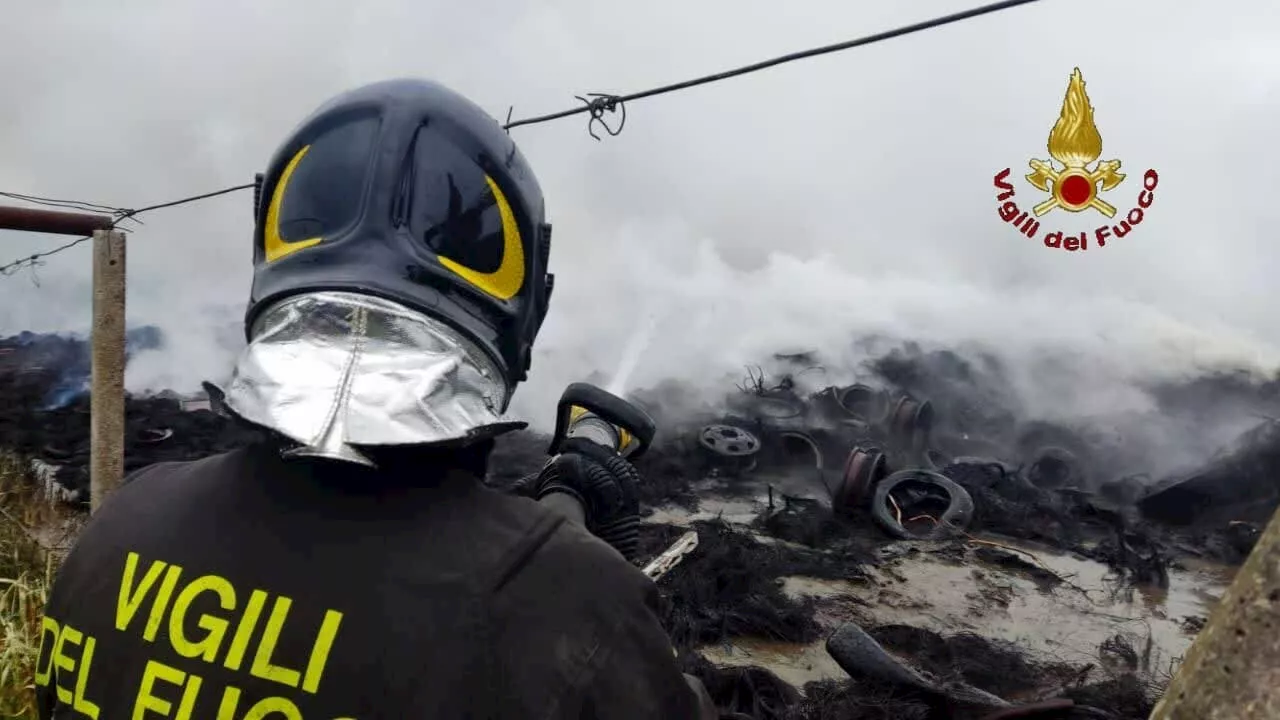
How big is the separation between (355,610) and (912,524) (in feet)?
30.9

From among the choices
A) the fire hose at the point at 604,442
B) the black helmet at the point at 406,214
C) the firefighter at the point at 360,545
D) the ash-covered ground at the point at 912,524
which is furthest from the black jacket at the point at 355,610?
the ash-covered ground at the point at 912,524

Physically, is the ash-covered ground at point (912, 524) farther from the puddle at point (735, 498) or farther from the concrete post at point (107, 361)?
the concrete post at point (107, 361)

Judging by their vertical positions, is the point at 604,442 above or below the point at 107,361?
above

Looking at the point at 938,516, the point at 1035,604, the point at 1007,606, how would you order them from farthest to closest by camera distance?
the point at 938,516
the point at 1035,604
the point at 1007,606

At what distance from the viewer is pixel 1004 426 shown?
593 inches

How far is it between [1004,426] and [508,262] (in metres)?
15.4

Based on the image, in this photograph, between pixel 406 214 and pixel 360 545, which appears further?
pixel 406 214

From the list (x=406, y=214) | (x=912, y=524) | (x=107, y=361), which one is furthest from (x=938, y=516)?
(x=406, y=214)

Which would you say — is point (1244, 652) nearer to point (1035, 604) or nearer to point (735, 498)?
point (1035, 604)

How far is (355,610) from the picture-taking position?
1.18m

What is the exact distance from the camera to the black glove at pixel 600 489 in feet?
6.23

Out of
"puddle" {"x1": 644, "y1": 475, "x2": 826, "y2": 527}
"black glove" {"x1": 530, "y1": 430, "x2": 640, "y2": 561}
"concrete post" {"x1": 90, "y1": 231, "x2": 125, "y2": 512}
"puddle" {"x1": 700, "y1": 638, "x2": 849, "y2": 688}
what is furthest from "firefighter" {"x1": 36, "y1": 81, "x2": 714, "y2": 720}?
"puddle" {"x1": 644, "y1": 475, "x2": 826, "y2": 527}

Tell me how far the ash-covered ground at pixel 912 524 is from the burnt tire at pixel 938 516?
0.03 m

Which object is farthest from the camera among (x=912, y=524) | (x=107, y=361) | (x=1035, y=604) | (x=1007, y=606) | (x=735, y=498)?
(x=735, y=498)
